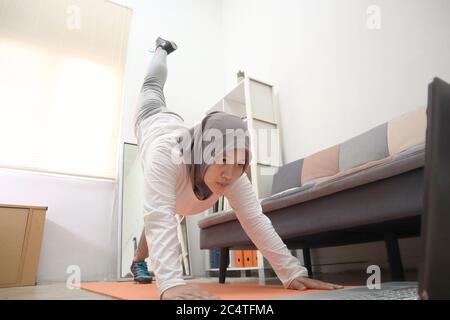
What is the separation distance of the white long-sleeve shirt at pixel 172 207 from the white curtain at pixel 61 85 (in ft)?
5.08

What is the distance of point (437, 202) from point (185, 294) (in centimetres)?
60

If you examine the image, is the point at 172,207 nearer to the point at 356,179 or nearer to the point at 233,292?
the point at 233,292

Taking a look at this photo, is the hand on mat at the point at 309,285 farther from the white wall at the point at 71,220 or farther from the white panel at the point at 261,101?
the white wall at the point at 71,220

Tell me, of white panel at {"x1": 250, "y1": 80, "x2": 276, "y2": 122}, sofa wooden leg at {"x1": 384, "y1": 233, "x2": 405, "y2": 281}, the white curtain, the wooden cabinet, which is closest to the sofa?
sofa wooden leg at {"x1": 384, "y1": 233, "x2": 405, "y2": 281}

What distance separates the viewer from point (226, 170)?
972 millimetres

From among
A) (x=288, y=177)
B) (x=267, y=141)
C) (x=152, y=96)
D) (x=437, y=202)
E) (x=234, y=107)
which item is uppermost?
(x=234, y=107)

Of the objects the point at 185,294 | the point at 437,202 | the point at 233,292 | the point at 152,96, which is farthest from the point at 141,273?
the point at 437,202

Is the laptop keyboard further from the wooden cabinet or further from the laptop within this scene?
the wooden cabinet

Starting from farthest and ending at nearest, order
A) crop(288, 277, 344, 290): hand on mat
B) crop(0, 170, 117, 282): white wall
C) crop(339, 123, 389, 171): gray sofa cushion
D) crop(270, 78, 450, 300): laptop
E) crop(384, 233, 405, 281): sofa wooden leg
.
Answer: crop(0, 170, 117, 282): white wall
crop(339, 123, 389, 171): gray sofa cushion
crop(384, 233, 405, 281): sofa wooden leg
crop(288, 277, 344, 290): hand on mat
crop(270, 78, 450, 300): laptop

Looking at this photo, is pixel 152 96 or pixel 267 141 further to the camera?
pixel 267 141

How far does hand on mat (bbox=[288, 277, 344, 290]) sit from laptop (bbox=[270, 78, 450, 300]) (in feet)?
2.19

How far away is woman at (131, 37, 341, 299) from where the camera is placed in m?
0.88

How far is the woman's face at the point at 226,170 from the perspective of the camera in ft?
3.10

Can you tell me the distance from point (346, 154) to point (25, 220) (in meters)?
2.03
